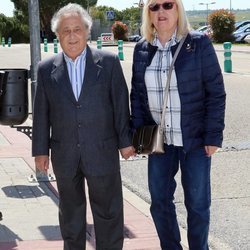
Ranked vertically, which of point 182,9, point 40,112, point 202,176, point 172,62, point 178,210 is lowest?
point 178,210

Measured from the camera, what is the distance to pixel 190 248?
438 cm

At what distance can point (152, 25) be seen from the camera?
422 cm

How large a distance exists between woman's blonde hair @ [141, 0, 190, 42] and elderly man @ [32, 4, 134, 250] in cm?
28

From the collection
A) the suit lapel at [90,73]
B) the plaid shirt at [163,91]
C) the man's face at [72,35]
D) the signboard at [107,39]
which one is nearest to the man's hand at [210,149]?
the plaid shirt at [163,91]

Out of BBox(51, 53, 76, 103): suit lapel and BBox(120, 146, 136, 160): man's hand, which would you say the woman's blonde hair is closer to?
BBox(51, 53, 76, 103): suit lapel

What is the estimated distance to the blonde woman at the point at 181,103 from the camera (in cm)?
400

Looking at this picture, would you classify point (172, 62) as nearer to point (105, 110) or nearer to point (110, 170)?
point (105, 110)

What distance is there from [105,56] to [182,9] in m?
0.58

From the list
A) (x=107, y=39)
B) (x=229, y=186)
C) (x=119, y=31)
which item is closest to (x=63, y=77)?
(x=229, y=186)

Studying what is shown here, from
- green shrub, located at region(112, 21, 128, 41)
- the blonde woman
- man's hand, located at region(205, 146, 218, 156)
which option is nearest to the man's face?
the blonde woman

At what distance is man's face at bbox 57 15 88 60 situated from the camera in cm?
402

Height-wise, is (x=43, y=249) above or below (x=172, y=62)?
below

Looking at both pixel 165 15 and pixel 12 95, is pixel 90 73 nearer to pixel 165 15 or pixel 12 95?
pixel 165 15

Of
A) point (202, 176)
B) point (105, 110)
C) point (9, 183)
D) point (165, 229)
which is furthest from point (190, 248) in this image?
point (9, 183)
